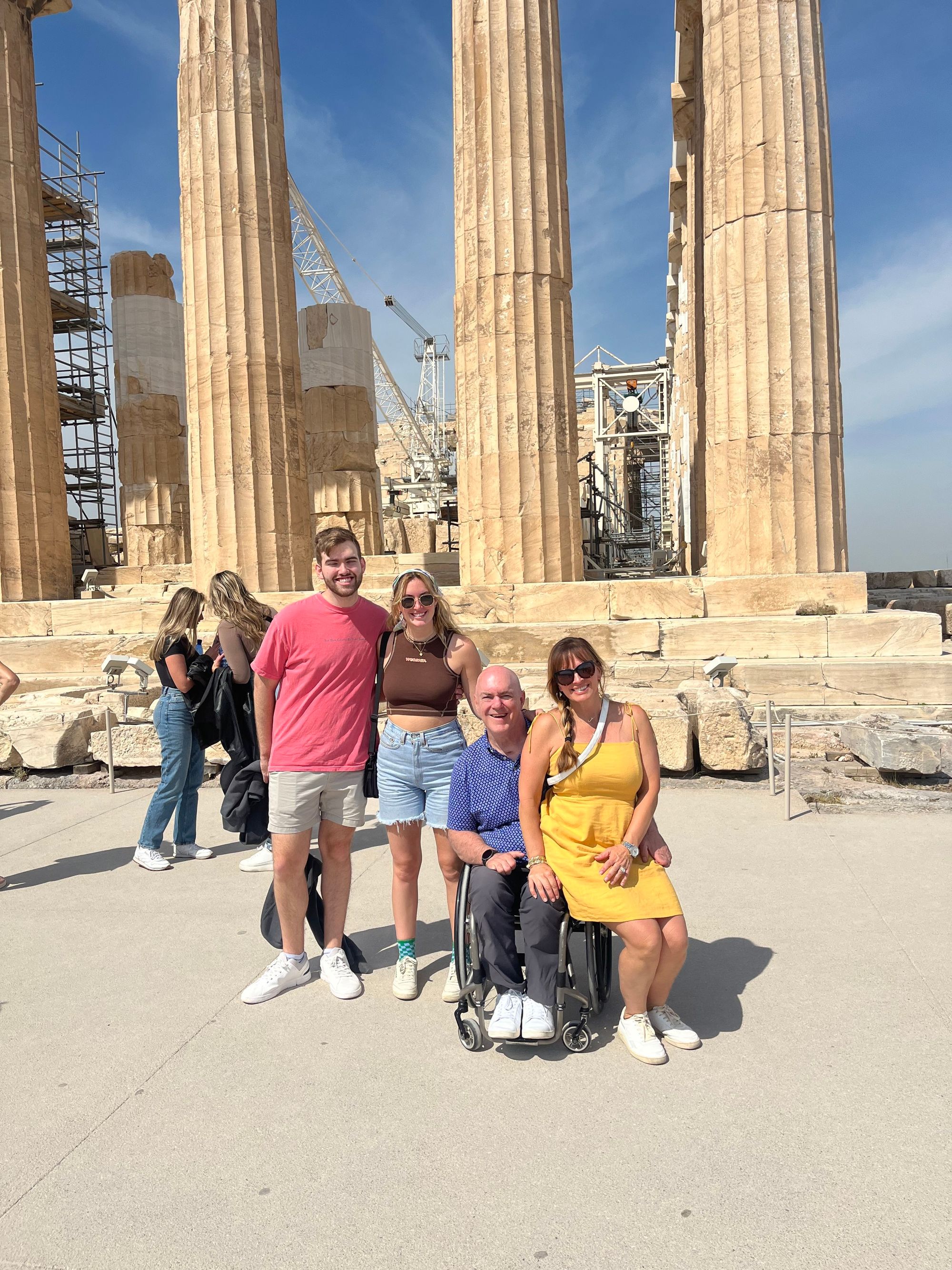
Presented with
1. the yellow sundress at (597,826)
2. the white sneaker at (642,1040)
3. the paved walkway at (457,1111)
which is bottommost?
the paved walkway at (457,1111)

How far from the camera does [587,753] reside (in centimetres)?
302

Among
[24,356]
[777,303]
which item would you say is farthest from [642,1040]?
[24,356]

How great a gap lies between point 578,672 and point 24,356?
43.9 feet

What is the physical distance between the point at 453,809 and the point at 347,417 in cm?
1958

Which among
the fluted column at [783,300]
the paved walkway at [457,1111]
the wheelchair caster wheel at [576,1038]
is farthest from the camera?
the fluted column at [783,300]

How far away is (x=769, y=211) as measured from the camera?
32.4ft

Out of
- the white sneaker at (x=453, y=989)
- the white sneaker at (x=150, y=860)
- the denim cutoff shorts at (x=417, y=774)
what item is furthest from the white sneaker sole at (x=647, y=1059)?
the white sneaker at (x=150, y=860)

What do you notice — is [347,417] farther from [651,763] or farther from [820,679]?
[651,763]

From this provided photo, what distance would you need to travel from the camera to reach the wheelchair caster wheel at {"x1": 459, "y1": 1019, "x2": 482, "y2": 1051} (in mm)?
2965

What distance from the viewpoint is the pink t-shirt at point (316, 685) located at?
11.1ft

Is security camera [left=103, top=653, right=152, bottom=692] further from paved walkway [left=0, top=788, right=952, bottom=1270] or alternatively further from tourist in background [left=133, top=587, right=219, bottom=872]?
paved walkway [left=0, top=788, right=952, bottom=1270]

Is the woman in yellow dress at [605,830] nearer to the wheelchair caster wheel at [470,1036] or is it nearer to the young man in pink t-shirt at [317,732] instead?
the wheelchair caster wheel at [470,1036]

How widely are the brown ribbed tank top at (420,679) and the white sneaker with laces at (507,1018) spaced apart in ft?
3.46

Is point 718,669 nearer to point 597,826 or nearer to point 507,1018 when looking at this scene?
point 597,826
